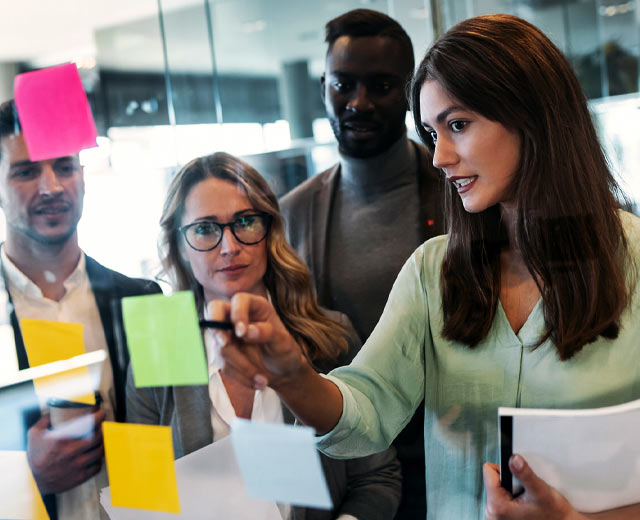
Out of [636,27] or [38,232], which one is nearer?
[38,232]

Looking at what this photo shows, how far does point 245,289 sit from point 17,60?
0.47m

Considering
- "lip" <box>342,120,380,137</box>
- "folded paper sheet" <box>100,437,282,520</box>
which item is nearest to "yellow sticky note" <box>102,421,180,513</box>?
"folded paper sheet" <box>100,437,282,520</box>

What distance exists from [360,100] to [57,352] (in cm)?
54

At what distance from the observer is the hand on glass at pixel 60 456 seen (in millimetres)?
898

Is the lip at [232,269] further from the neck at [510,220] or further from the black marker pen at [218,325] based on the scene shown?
the neck at [510,220]

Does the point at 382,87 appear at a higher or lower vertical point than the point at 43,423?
higher

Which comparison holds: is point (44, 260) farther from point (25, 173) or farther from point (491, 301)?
point (491, 301)

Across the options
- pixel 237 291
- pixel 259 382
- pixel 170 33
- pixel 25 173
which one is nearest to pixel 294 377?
pixel 259 382

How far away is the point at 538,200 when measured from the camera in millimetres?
732

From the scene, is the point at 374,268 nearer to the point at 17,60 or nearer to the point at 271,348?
the point at 271,348

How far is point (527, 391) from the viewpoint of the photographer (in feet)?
2.50

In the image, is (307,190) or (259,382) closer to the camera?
(259,382)

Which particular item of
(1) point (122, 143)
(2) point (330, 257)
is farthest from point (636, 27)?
(1) point (122, 143)

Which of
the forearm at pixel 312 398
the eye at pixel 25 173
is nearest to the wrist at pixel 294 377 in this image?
the forearm at pixel 312 398
